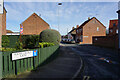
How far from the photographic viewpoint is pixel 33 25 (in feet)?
84.4

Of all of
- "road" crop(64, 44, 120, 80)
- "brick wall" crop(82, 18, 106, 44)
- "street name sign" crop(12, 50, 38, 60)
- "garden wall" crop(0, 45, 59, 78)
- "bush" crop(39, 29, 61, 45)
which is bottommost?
"road" crop(64, 44, 120, 80)

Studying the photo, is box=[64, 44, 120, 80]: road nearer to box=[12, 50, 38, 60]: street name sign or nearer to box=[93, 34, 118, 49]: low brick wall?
box=[12, 50, 38, 60]: street name sign

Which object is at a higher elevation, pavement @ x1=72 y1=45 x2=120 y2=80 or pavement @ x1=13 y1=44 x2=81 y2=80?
pavement @ x1=13 y1=44 x2=81 y2=80

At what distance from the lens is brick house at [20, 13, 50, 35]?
25.5 metres

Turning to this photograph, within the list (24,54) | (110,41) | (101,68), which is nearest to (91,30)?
(110,41)

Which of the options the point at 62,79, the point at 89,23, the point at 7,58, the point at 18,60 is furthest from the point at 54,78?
the point at 89,23

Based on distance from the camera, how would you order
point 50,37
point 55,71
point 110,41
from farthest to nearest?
point 110,41 < point 50,37 < point 55,71

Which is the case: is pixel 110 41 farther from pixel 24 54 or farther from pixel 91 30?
pixel 24 54

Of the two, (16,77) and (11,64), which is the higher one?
(11,64)

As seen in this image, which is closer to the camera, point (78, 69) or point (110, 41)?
point (78, 69)

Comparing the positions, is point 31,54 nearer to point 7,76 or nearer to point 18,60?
point 18,60

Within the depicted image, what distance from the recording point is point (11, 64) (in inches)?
140

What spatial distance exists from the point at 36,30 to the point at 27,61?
22811 mm

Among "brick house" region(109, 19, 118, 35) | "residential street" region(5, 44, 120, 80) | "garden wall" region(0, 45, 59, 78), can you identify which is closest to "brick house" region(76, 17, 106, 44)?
"brick house" region(109, 19, 118, 35)
